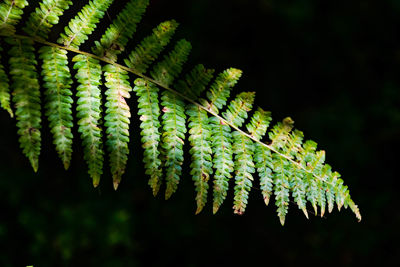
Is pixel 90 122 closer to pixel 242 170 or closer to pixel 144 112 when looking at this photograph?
pixel 144 112

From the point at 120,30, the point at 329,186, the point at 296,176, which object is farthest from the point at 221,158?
the point at 120,30

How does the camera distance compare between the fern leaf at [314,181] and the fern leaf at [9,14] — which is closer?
the fern leaf at [9,14]

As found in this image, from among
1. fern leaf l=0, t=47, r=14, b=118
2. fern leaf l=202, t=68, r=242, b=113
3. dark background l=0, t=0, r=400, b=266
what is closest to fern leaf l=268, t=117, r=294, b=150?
fern leaf l=202, t=68, r=242, b=113

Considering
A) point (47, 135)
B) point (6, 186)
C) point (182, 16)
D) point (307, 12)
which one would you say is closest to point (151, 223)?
point (6, 186)

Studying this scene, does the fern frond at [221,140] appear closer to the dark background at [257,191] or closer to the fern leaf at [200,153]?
the fern leaf at [200,153]

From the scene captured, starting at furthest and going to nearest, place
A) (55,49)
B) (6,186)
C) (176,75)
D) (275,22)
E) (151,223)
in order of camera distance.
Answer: (275,22)
(151,223)
(6,186)
(176,75)
(55,49)

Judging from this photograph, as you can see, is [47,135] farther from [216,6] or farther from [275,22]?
[275,22]

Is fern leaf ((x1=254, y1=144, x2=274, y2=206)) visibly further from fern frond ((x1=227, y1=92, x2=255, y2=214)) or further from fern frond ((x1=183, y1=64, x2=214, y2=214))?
fern frond ((x1=183, y1=64, x2=214, y2=214))

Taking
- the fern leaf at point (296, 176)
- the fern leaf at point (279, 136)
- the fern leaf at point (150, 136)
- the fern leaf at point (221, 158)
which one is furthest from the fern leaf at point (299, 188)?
the fern leaf at point (150, 136)
